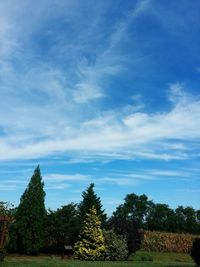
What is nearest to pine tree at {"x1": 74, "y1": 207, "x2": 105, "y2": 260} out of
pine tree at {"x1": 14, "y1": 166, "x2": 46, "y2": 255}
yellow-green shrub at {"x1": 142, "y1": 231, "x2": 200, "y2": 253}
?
pine tree at {"x1": 14, "y1": 166, "x2": 46, "y2": 255}

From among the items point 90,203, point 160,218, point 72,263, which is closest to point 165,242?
point 90,203

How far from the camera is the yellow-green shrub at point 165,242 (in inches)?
2024

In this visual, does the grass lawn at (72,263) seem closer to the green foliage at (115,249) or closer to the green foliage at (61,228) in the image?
the green foliage at (115,249)

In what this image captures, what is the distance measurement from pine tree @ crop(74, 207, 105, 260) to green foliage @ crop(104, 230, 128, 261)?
0.37 meters

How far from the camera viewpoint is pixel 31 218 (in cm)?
3691

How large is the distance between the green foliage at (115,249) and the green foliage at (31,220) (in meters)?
5.98

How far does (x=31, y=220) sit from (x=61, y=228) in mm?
2540

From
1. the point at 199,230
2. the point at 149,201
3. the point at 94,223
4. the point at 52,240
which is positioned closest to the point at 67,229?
the point at 52,240

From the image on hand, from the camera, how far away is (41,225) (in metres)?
37.3

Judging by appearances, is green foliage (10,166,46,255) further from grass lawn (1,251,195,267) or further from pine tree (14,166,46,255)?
grass lawn (1,251,195,267)

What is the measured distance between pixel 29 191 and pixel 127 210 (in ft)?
205

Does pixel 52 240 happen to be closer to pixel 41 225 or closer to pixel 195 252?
pixel 41 225

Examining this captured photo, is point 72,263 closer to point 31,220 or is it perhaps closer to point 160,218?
point 31,220

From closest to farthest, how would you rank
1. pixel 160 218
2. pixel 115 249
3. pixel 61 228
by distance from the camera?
pixel 115 249 → pixel 61 228 → pixel 160 218
